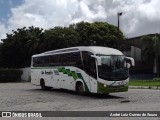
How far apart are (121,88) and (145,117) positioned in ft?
37.7

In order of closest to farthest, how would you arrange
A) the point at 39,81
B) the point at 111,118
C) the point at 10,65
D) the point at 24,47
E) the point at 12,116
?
the point at 12,116
the point at 111,118
the point at 39,81
the point at 24,47
the point at 10,65

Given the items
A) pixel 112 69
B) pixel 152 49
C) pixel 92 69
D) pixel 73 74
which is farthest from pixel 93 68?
pixel 152 49

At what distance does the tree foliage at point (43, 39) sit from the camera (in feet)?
198

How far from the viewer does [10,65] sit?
72.3 metres

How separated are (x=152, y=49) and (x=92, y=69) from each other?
41.6 meters

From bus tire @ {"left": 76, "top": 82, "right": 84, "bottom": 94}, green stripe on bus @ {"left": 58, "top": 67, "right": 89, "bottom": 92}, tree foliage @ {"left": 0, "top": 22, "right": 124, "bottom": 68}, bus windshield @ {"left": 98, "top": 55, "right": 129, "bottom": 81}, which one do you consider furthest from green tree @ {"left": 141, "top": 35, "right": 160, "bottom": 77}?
bus windshield @ {"left": 98, "top": 55, "right": 129, "bottom": 81}

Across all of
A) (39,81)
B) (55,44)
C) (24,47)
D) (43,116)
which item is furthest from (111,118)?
(24,47)

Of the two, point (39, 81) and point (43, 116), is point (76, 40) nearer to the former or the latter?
point (39, 81)

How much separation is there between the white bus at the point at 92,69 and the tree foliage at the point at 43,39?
1224 inches

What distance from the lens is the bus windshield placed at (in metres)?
23.5

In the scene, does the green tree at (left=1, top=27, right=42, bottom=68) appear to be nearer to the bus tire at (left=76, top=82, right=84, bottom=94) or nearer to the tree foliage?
the tree foliage

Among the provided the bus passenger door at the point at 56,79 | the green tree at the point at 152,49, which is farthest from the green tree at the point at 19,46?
the bus passenger door at the point at 56,79

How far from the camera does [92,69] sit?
24.1 metres

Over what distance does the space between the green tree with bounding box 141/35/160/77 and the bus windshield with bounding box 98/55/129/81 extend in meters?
40.3
